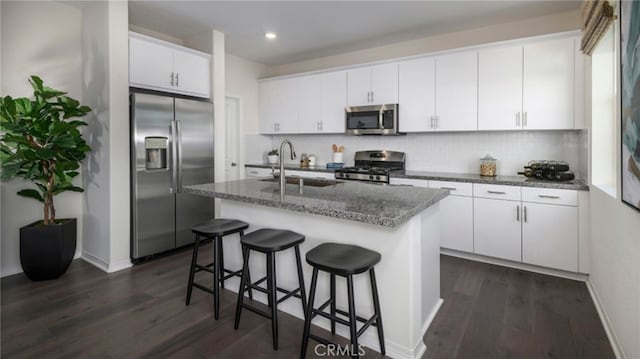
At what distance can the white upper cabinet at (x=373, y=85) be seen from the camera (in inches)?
171

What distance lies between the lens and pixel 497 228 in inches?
135

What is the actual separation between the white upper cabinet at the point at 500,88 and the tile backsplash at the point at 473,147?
311 millimetres

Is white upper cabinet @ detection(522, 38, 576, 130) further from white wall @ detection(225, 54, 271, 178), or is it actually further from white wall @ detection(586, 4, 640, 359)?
white wall @ detection(225, 54, 271, 178)

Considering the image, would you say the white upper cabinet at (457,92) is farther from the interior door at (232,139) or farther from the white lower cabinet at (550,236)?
the interior door at (232,139)

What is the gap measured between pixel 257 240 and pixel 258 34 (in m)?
3.14

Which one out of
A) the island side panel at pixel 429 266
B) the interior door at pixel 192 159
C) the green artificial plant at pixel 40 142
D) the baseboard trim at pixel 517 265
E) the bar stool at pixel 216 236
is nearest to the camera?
the island side panel at pixel 429 266

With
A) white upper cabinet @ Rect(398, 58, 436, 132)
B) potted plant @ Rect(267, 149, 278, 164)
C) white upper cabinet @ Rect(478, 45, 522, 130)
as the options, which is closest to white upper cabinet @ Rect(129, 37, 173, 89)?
potted plant @ Rect(267, 149, 278, 164)

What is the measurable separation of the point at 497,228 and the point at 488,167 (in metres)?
0.76

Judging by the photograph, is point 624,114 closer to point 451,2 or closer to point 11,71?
point 451,2

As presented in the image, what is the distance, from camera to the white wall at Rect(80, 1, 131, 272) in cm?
328

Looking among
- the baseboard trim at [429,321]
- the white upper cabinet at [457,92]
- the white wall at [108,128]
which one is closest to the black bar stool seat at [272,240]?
the baseboard trim at [429,321]

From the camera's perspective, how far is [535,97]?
345 cm

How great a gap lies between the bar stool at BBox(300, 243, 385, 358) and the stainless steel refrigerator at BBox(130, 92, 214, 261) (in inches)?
92.1

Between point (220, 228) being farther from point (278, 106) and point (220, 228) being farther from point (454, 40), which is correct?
point (454, 40)
